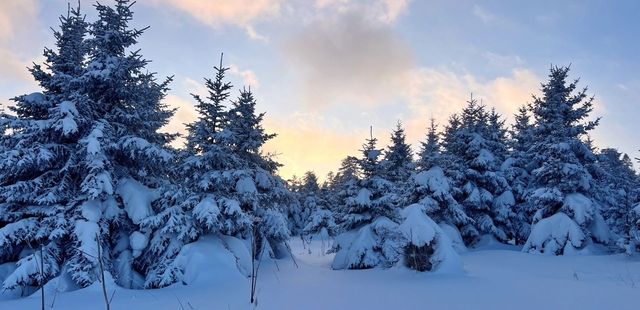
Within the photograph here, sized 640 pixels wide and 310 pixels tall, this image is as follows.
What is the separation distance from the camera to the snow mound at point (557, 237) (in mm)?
20750

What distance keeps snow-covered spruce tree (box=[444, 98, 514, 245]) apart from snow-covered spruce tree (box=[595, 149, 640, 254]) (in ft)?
18.5

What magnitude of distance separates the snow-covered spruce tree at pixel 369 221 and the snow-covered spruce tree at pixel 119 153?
9.29 meters

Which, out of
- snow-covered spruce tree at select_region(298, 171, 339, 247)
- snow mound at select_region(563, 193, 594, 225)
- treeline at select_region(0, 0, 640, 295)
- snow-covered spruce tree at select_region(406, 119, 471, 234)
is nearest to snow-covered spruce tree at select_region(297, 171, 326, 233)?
snow-covered spruce tree at select_region(298, 171, 339, 247)

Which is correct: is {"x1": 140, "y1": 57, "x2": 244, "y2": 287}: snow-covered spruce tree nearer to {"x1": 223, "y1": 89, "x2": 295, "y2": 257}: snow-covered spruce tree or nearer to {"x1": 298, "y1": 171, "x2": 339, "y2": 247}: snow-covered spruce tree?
{"x1": 223, "y1": 89, "x2": 295, "y2": 257}: snow-covered spruce tree

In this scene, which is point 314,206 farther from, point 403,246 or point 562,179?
point 403,246

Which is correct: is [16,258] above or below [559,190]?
below

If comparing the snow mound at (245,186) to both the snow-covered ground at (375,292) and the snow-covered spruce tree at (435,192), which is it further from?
the snow-covered spruce tree at (435,192)

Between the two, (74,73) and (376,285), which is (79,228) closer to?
(74,73)

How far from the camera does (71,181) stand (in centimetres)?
1412

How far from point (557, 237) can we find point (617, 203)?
13.1 meters

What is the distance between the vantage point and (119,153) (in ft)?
49.1

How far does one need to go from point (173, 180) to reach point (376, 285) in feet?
31.7

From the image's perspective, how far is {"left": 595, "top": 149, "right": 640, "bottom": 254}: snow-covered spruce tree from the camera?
18.9m

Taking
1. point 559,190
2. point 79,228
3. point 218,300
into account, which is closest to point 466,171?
point 559,190
